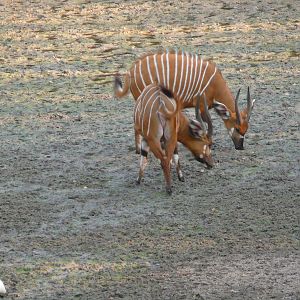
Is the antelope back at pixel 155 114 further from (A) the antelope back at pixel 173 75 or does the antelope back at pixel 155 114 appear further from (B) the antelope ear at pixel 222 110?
(B) the antelope ear at pixel 222 110

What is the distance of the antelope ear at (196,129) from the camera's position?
352 inches

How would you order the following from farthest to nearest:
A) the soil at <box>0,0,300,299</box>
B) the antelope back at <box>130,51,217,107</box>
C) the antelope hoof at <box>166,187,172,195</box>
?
1. the antelope back at <box>130,51,217,107</box>
2. the antelope hoof at <box>166,187,172,195</box>
3. the soil at <box>0,0,300,299</box>

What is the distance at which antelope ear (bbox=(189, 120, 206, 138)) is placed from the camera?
29.3ft

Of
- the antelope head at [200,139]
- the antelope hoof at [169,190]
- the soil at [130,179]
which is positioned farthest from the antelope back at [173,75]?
the antelope hoof at [169,190]

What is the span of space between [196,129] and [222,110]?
0.77 metres

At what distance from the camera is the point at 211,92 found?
9711 mm

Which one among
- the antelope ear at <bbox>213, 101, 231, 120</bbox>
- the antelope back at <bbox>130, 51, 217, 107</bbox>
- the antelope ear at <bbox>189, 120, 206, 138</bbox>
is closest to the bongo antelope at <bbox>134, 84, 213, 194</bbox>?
the antelope ear at <bbox>189, 120, 206, 138</bbox>

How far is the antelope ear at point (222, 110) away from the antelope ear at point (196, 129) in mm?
720

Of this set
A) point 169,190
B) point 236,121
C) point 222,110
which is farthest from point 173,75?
point 169,190

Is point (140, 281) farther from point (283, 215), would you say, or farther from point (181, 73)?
point (181, 73)

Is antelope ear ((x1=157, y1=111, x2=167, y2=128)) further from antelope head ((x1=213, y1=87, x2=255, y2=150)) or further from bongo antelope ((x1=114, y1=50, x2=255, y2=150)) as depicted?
antelope head ((x1=213, y1=87, x2=255, y2=150))

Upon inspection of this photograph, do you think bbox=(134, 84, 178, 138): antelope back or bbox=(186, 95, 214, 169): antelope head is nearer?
bbox=(134, 84, 178, 138): antelope back

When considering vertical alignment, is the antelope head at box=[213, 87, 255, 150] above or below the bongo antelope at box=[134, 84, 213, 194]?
below

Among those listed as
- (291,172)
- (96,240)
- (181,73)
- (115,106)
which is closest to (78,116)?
(115,106)
